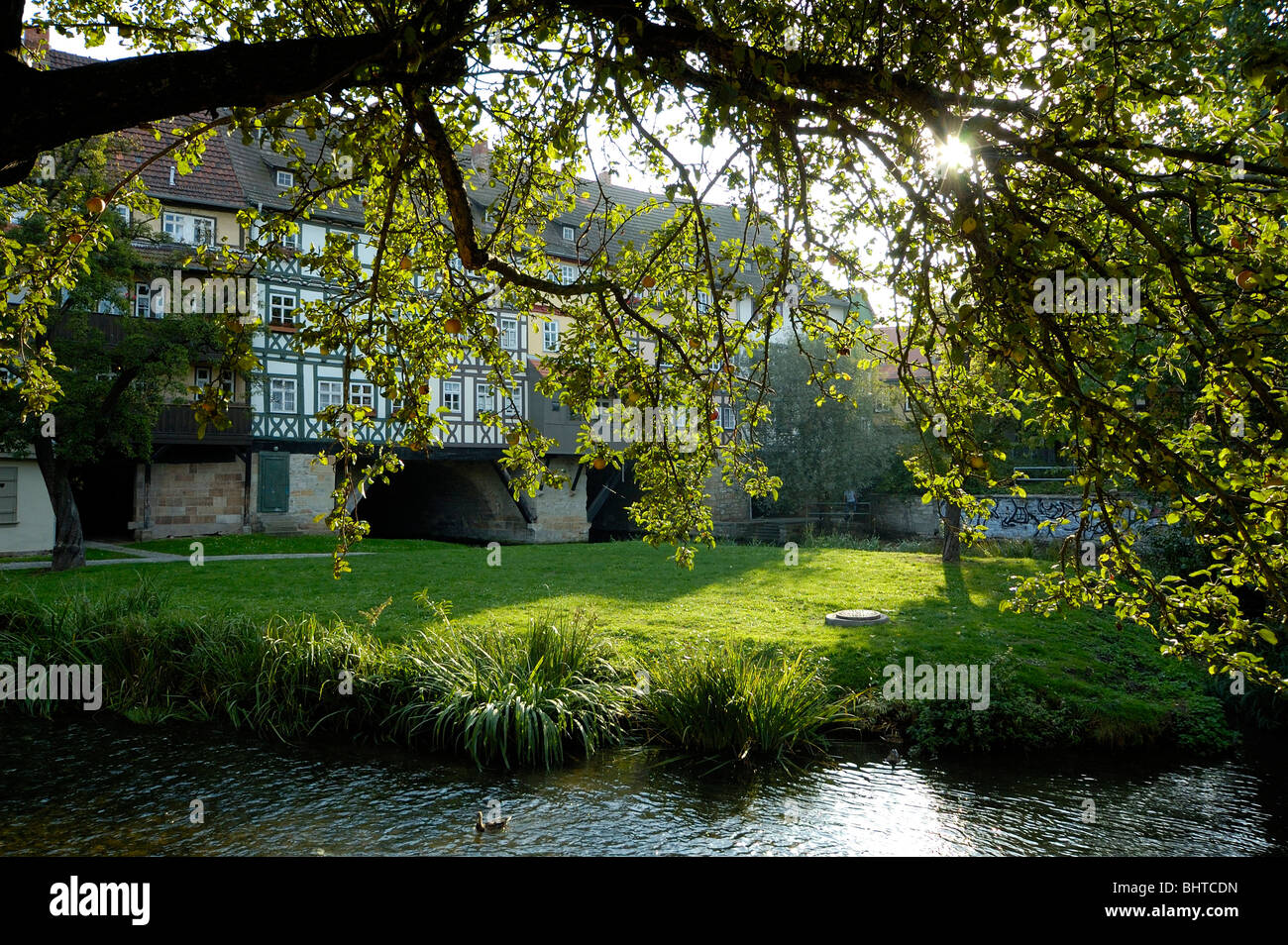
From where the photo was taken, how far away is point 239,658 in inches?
372

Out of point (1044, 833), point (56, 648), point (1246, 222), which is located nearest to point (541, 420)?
point (56, 648)

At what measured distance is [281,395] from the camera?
25.1m

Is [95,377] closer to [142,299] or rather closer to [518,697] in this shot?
[142,299]

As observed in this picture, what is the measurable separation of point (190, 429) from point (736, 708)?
20.0m

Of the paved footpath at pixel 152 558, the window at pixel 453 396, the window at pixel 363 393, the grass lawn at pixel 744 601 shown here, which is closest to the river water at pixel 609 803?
the grass lawn at pixel 744 601

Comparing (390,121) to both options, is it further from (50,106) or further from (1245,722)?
(1245,722)

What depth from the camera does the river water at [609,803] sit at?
6.25 metres

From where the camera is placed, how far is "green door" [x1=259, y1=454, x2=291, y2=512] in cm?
2498

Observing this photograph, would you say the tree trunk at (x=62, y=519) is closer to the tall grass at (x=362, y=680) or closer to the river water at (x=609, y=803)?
the tall grass at (x=362, y=680)

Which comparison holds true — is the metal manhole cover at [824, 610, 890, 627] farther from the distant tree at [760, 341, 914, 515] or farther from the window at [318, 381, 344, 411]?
the distant tree at [760, 341, 914, 515]

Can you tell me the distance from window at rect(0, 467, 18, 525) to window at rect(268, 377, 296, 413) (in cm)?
617

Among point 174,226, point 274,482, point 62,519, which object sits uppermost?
point 174,226

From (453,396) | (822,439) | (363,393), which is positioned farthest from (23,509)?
(822,439)

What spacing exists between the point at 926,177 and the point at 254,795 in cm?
659
